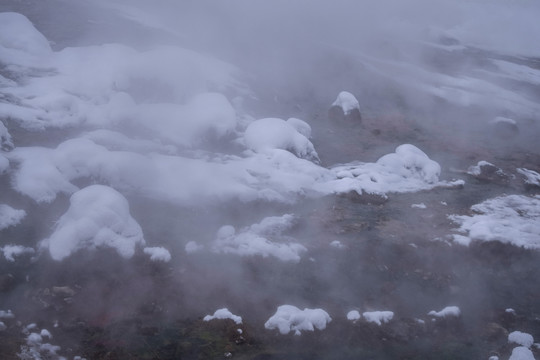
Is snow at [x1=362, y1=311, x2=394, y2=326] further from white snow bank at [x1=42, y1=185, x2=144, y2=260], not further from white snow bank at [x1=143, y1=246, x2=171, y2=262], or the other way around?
white snow bank at [x1=42, y1=185, x2=144, y2=260]

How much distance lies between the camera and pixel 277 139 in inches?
271

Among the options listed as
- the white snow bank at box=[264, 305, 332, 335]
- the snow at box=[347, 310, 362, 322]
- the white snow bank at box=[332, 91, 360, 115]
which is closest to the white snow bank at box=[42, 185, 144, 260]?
the white snow bank at box=[264, 305, 332, 335]

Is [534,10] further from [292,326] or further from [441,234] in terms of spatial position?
[292,326]

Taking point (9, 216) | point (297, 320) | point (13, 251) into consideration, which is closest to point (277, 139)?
point (297, 320)

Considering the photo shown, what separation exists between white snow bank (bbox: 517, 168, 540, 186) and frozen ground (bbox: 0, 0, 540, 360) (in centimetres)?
5

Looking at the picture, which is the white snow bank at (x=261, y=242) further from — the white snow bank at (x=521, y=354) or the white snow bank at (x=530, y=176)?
the white snow bank at (x=530, y=176)

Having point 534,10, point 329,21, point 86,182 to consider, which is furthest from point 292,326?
point 534,10

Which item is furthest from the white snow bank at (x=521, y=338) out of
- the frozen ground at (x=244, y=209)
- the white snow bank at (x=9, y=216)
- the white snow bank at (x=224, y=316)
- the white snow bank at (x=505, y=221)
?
the white snow bank at (x=9, y=216)

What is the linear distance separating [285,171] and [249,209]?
3.49 ft

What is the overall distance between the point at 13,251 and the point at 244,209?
2519 mm

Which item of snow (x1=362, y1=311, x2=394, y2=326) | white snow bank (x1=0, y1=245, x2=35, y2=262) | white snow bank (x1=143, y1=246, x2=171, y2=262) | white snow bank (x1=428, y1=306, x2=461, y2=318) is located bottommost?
white snow bank (x1=0, y1=245, x2=35, y2=262)

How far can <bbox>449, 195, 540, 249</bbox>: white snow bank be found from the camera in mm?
5395

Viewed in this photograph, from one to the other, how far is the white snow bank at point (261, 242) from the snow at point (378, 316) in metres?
0.99

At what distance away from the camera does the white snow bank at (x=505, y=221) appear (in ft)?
17.7
